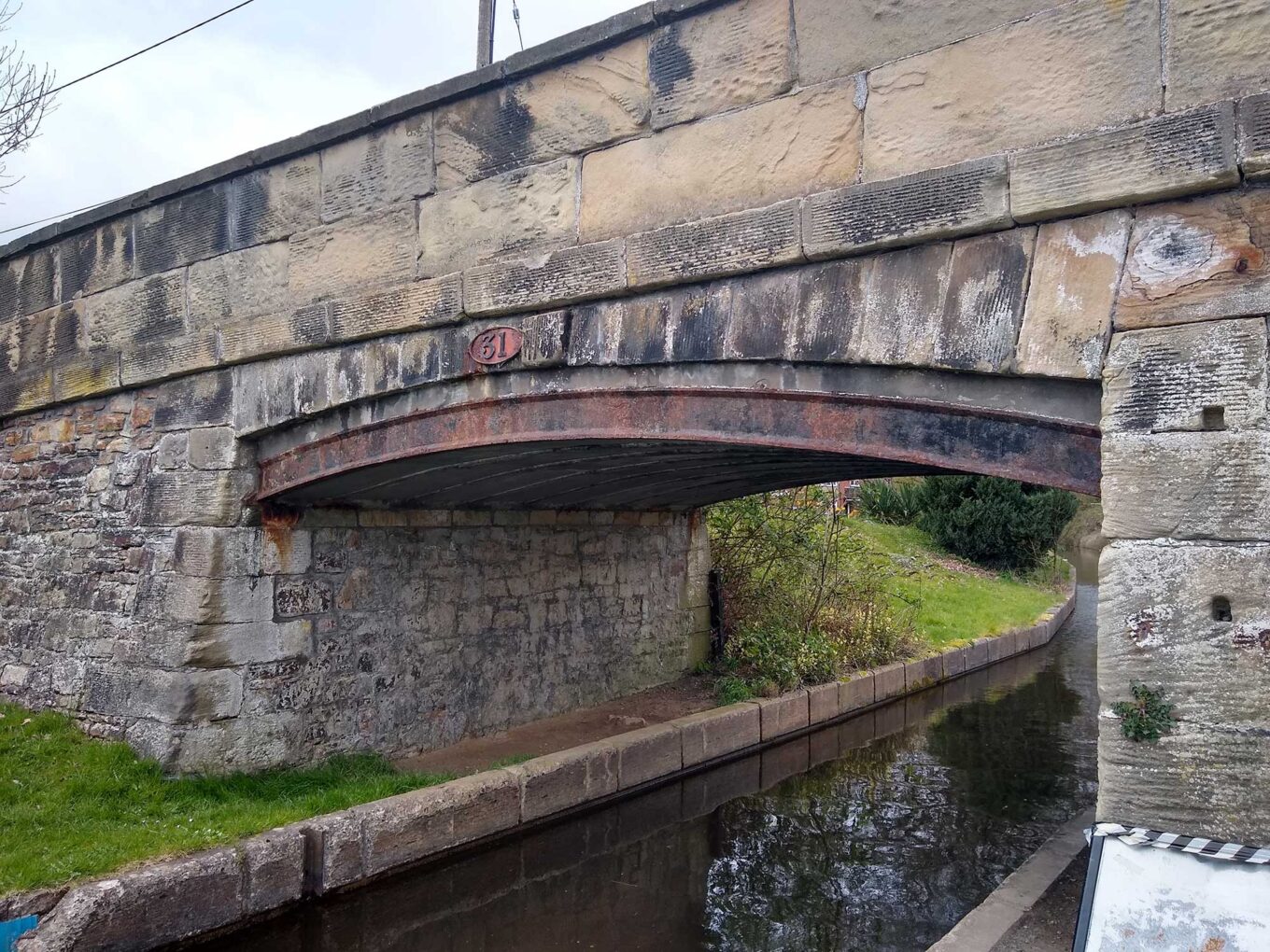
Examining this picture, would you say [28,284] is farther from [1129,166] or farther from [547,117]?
[1129,166]

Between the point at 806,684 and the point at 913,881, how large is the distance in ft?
11.4

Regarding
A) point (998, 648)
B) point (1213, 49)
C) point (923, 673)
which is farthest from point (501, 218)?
point (998, 648)

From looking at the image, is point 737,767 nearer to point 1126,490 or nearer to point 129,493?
point 129,493

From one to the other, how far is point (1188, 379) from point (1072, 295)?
412mm

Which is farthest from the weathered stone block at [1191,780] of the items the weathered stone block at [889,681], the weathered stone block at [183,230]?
the weathered stone block at [889,681]

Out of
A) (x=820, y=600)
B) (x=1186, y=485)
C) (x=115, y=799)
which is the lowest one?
(x=115, y=799)

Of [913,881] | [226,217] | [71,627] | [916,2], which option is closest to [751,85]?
[916,2]

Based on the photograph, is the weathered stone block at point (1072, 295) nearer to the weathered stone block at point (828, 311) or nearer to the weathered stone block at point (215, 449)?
the weathered stone block at point (828, 311)

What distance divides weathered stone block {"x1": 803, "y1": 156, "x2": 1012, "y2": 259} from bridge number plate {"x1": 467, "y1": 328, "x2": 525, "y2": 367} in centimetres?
149

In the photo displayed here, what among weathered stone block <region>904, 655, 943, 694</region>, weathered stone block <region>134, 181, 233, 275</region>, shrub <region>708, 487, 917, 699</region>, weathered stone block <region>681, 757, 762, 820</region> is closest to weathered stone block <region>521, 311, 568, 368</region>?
weathered stone block <region>134, 181, 233, 275</region>

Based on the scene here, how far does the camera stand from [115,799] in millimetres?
4965

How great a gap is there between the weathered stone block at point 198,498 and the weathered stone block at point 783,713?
4.69 meters

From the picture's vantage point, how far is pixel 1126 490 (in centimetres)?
265

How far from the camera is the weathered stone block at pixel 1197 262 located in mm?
2549
